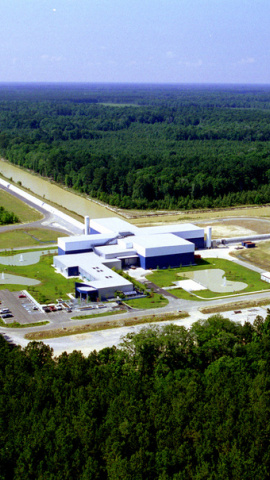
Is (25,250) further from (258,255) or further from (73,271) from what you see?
(258,255)

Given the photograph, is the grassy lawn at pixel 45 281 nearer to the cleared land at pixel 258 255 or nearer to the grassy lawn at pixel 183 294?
the grassy lawn at pixel 183 294

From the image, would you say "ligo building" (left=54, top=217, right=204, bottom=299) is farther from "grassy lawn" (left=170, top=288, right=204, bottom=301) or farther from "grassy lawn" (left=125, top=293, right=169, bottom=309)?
"grassy lawn" (left=170, top=288, right=204, bottom=301)

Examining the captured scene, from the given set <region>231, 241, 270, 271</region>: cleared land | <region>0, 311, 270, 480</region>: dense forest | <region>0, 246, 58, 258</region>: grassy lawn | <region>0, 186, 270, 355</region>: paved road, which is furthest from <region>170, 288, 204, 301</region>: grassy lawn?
<region>0, 246, 58, 258</region>: grassy lawn

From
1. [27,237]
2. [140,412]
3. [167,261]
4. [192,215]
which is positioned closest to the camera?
[140,412]

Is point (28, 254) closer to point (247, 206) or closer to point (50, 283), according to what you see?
point (50, 283)

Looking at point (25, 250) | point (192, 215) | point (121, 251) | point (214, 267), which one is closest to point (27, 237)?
point (25, 250)
